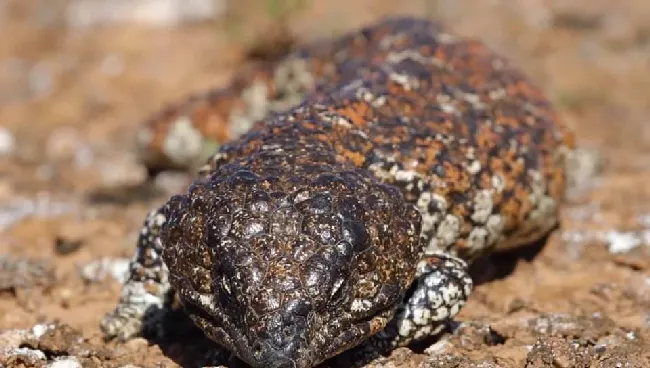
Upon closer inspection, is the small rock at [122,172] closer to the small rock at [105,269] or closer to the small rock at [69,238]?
the small rock at [69,238]

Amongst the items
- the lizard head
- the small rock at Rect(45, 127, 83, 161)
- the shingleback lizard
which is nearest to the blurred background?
the small rock at Rect(45, 127, 83, 161)

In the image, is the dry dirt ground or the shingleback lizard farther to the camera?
the dry dirt ground

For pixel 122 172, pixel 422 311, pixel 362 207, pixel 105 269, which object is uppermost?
pixel 122 172

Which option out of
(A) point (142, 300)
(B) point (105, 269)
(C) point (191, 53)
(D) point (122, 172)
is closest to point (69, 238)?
(B) point (105, 269)

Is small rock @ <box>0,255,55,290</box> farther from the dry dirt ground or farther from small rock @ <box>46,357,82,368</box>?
small rock @ <box>46,357,82,368</box>

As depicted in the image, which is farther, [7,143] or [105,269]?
[7,143]

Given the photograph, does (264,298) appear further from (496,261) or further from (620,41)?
(620,41)

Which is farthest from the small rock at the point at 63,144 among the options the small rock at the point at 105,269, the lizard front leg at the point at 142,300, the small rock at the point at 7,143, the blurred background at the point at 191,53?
the lizard front leg at the point at 142,300

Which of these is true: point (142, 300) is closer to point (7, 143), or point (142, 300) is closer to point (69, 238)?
point (69, 238)
